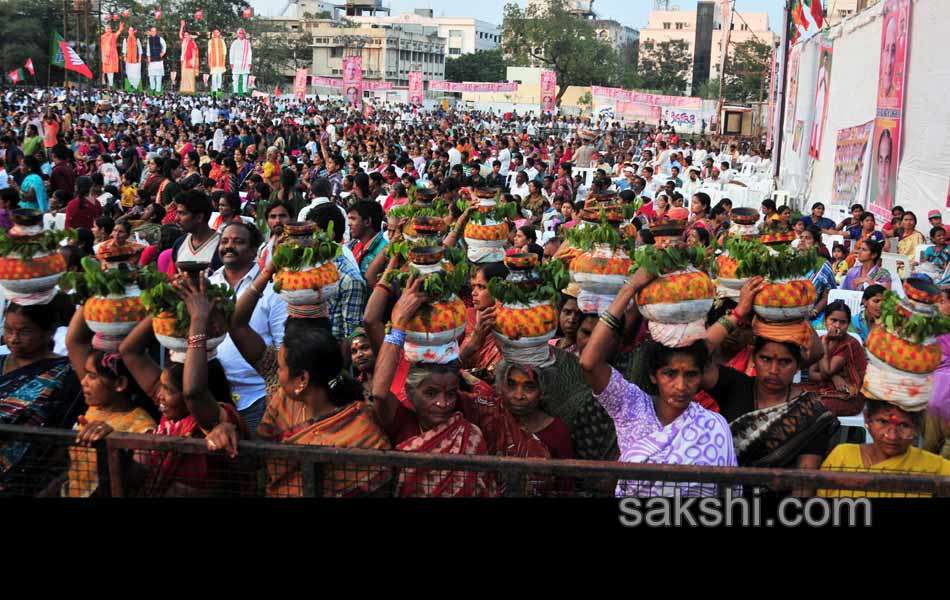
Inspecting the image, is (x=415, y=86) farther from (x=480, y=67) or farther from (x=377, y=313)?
(x=480, y=67)

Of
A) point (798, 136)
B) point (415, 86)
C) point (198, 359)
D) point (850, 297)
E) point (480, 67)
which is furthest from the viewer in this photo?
point (480, 67)

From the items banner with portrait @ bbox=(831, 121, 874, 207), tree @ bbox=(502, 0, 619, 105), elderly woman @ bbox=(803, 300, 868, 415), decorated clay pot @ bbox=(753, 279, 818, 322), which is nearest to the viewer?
decorated clay pot @ bbox=(753, 279, 818, 322)

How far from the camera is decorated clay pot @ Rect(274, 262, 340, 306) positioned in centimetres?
405

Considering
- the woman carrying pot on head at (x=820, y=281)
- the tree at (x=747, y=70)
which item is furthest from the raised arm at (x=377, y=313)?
the tree at (x=747, y=70)

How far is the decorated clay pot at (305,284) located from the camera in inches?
160

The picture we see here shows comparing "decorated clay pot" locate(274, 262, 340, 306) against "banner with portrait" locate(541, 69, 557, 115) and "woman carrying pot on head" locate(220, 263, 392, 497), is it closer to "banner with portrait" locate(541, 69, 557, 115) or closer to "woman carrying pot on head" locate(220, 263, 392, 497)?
"woman carrying pot on head" locate(220, 263, 392, 497)

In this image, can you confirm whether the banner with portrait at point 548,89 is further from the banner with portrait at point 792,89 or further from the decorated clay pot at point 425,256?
the decorated clay pot at point 425,256

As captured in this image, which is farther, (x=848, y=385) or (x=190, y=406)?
(x=848, y=385)

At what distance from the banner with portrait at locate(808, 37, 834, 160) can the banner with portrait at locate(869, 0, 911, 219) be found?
5.16m

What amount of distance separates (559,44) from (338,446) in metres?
81.0

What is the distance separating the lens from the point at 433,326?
A: 340 centimetres

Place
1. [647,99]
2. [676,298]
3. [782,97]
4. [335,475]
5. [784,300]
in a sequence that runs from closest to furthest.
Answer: [335,475]
[676,298]
[784,300]
[782,97]
[647,99]

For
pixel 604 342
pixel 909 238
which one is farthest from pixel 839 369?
pixel 909 238

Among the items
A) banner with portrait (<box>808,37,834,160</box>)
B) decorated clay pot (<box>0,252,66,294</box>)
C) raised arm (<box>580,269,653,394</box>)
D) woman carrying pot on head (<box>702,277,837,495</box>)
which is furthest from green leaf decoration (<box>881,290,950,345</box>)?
banner with portrait (<box>808,37,834,160</box>)
